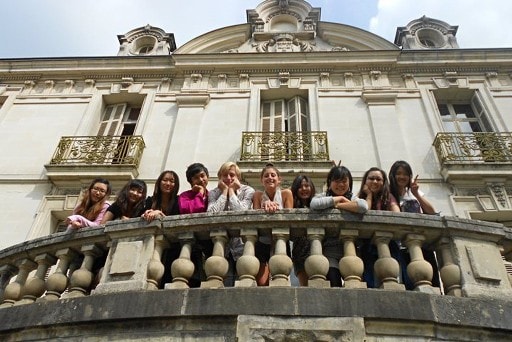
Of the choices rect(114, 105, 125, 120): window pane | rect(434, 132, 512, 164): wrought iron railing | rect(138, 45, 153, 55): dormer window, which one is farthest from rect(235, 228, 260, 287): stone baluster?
rect(138, 45, 153, 55): dormer window

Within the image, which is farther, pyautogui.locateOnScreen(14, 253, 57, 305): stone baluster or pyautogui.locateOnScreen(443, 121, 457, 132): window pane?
pyautogui.locateOnScreen(443, 121, 457, 132): window pane

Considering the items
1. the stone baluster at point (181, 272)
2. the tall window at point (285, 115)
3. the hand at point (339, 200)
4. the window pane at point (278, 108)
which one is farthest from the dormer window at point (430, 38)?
Result: the stone baluster at point (181, 272)

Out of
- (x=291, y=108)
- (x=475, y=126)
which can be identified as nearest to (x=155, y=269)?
(x=291, y=108)

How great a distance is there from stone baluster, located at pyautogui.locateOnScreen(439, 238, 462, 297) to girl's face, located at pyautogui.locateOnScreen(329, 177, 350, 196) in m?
0.99

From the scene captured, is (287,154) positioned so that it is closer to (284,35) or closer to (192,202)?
(192,202)

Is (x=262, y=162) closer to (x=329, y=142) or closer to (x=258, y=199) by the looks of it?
(x=329, y=142)

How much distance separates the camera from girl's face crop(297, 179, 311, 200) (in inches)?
154

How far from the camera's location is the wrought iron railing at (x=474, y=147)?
789 centimetres

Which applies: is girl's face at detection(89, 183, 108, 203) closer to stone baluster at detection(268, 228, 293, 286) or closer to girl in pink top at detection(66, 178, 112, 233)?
girl in pink top at detection(66, 178, 112, 233)

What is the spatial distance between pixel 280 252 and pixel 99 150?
21.8ft

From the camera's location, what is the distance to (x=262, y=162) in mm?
8023

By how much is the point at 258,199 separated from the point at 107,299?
1.68 metres

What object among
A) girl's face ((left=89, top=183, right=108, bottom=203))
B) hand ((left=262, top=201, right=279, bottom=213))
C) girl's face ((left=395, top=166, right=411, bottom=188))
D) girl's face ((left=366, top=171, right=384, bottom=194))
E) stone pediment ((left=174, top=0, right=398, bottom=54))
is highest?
stone pediment ((left=174, top=0, right=398, bottom=54))

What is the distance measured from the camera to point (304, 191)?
12.8 ft
